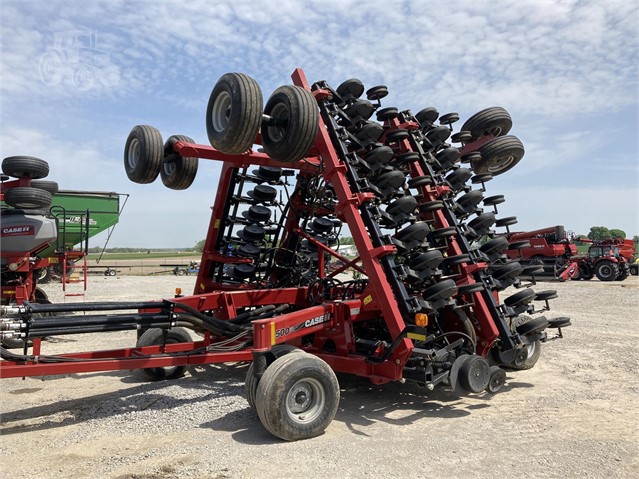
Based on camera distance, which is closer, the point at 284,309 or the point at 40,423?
the point at 40,423

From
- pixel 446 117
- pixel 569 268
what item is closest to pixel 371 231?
pixel 446 117

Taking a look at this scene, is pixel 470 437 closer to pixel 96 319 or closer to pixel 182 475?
pixel 182 475

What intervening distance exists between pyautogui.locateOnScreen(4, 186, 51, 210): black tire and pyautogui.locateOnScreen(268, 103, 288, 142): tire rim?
5326mm

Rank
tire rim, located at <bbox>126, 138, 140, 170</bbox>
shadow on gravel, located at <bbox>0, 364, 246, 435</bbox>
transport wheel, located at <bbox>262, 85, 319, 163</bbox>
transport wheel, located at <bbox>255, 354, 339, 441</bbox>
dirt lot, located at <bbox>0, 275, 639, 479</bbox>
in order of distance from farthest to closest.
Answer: tire rim, located at <bbox>126, 138, 140, 170</bbox>, transport wheel, located at <bbox>262, 85, 319, 163</bbox>, shadow on gravel, located at <bbox>0, 364, 246, 435</bbox>, transport wheel, located at <bbox>255, 354, 339, 441</bbox>, dirt lot, located at <bbox>0, 275, 639, 479</bbox>

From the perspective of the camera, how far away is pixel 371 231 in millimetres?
5445

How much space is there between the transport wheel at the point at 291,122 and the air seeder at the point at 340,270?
0.05 ft

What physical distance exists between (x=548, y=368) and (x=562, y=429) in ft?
8.65

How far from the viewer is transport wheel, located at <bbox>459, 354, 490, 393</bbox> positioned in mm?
5031

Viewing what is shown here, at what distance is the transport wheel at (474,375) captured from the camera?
5.03m

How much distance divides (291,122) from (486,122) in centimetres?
343

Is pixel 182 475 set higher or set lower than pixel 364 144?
lower

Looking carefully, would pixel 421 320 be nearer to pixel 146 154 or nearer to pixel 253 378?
pixel 253 378

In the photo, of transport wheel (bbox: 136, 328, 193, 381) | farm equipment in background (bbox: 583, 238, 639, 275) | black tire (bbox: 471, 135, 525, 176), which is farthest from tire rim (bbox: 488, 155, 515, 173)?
farm equipment in background (bbox: 583, 238, 639, 275)

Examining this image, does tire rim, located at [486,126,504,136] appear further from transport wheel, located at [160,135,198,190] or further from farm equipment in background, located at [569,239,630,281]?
farm equipment in background, located at [569,239,630,281]
